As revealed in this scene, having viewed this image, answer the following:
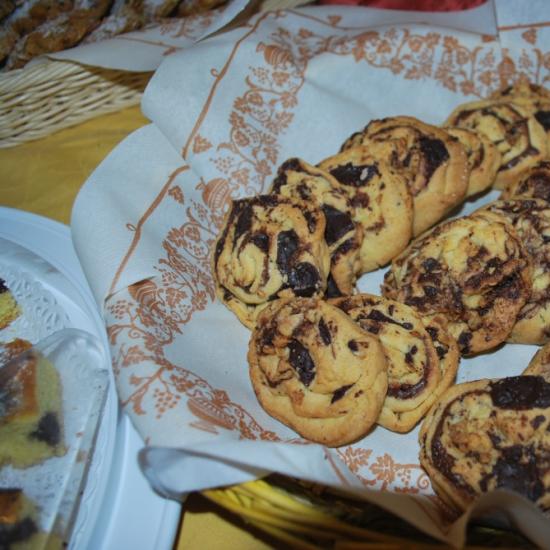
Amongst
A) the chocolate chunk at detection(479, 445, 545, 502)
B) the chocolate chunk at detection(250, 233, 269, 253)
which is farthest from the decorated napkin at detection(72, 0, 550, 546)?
the chocolate chunk at detection(250, 233, 269, 253)

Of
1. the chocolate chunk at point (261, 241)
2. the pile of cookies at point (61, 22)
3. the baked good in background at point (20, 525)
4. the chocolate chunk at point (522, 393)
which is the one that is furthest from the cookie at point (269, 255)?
the pile of cookies at point (61, 22)

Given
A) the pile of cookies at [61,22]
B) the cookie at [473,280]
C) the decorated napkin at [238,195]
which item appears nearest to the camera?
the decorated napkin at [238,195]

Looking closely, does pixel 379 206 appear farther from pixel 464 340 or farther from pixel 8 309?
pixel 8 309

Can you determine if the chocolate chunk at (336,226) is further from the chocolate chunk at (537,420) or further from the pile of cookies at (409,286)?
the chocolate chunk at (537,420)

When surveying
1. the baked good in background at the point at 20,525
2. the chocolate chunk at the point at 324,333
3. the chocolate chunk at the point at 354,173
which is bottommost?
the baked good in background at the point at 20,525

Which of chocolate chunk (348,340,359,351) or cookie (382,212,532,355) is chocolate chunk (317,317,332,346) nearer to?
chocolate chunk (348,340,359,351)

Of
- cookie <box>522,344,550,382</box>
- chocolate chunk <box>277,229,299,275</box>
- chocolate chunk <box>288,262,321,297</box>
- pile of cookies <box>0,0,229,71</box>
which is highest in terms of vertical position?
pile of cookies <box>0,0,229,71</box>

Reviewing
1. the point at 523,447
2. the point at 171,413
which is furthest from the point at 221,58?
the point at 523,447
